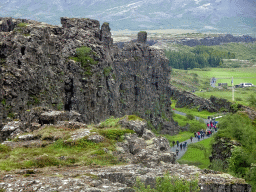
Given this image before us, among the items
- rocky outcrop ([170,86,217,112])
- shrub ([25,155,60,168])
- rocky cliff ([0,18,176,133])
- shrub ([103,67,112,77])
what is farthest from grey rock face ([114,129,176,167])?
rocky outcrop ([170,86,217,112])

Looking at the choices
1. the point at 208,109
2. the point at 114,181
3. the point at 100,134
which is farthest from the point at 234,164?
the point at 208,109

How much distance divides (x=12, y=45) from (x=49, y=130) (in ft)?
66.8

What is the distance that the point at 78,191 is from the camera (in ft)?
49.3

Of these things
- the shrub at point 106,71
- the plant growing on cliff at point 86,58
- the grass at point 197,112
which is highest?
the plant growing on cliff at point 86,58

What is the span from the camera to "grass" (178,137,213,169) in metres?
58.9

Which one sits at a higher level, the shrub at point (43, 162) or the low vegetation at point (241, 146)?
the shrub at point (43, 162)

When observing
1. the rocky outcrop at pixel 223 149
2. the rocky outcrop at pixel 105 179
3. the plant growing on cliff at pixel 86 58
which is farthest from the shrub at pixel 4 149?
the rocky outcrop at pixel 223 149

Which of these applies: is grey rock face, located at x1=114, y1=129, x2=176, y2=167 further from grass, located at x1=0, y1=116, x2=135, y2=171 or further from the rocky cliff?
the rocky cliff

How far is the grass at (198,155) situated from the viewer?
5894cm

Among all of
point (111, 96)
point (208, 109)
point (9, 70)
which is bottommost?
point (208, 109)

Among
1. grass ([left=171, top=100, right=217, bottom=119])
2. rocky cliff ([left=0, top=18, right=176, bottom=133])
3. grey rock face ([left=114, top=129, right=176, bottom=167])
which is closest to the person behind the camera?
grey rock face ([left=114, top=129, right=176, bottom=167])

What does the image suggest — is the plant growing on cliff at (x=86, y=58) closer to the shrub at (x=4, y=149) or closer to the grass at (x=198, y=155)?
the grass at (x=198, y=155)

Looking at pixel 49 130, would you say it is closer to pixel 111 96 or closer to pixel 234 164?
pixel 234 164

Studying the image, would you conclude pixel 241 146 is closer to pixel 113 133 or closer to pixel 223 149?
pixel 223 149
